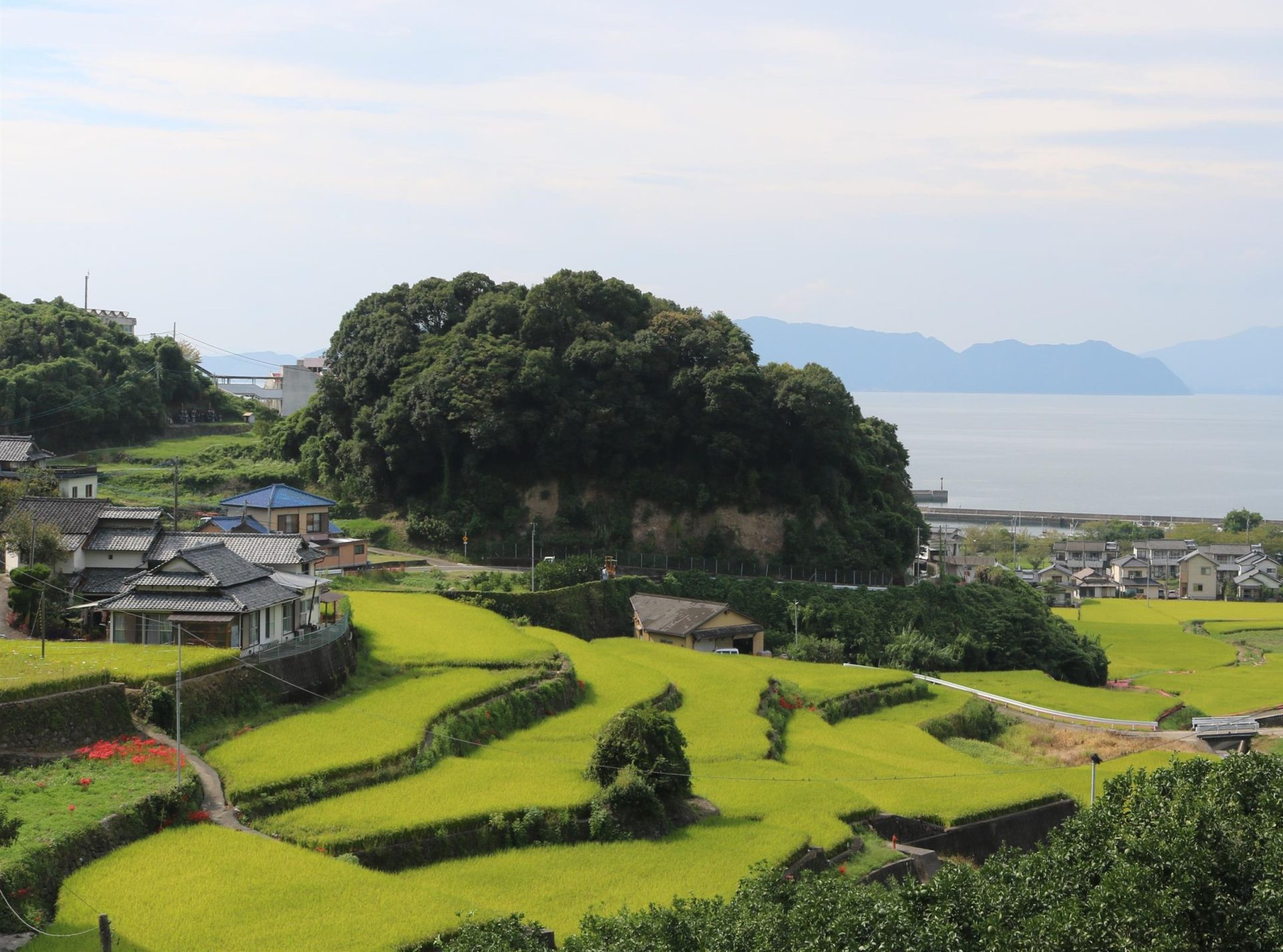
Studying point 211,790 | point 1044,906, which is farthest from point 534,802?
point 1044,906

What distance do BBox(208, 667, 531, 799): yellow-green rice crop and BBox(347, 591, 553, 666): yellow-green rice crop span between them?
4.02 ft

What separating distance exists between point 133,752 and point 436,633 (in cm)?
1386

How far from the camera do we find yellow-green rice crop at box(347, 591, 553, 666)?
32969mm

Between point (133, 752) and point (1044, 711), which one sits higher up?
point (133, 752)

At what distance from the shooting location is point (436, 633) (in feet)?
117

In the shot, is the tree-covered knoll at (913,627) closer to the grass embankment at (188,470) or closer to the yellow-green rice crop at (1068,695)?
the yellow-green rice crop at (1068,695)

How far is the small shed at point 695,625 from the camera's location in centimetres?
4375

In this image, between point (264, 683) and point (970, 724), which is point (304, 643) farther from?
point (970, 724)

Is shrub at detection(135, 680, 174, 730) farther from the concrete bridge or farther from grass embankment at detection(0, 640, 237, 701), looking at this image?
the concrete bridge

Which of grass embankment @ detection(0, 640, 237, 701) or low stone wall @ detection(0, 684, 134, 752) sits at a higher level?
grass embankment @ detection(0, 640, 237, 701)

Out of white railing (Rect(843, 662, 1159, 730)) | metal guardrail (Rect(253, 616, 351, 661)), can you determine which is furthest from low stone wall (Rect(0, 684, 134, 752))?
white railing (Rect(843, 662, 1159, 730))

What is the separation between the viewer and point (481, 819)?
2241cm

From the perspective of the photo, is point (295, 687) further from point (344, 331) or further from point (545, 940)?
point (344, 331)

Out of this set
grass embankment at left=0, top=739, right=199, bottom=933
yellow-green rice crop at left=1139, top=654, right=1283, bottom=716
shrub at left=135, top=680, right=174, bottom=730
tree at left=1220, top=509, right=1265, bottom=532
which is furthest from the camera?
tree at left=1220, top=509, right=1265, bottom=532
